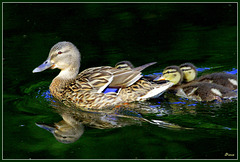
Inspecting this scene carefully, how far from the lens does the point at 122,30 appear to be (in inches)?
435

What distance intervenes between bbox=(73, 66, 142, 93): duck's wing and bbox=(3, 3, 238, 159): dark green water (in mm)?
567

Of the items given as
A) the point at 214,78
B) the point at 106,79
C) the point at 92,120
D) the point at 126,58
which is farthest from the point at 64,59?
the point at 214,78

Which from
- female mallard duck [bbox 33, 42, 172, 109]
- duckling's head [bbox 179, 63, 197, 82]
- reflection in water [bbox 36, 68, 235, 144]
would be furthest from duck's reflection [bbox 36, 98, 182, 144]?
duckling's head [bbox 179, 63, 197, 82]

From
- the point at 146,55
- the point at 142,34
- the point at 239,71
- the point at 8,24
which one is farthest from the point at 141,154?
the point at 8,24

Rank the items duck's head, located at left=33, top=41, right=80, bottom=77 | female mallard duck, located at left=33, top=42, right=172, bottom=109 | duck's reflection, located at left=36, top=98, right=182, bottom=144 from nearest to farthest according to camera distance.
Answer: duck's reflection, located at left=36, top=98, right=182, bottom=144, female mallard duck, located at left=33, top=42, right=172, bottom=109, duck's head, located at left=33, top=41, right=80, bottom=77

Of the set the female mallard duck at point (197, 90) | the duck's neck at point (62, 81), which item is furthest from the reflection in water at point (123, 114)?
the duck's neck at point (62, 81)

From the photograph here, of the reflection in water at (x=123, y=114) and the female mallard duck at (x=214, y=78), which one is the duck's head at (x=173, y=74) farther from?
the reflection in water at (x=123, y=114)

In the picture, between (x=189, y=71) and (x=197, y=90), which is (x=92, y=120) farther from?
(x=189, y=71)

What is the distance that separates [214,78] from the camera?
8055 millimetres

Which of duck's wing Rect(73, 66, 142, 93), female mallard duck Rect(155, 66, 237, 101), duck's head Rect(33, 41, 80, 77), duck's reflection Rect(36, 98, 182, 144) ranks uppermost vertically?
duck's head Rect(33, 41, 80, 77)

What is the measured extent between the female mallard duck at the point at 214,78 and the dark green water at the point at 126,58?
0.77 meters

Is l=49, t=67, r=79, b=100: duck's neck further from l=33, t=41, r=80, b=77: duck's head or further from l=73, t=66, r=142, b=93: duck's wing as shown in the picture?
l=73, t=66, r=142, b=93: duck's wing

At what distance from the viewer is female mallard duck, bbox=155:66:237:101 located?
7367 mm

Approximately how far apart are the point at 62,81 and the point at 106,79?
1.04m
